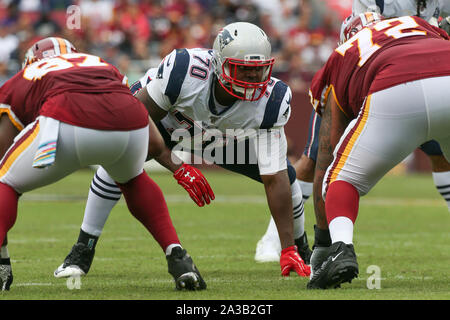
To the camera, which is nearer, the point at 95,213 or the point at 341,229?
the point at 341,229

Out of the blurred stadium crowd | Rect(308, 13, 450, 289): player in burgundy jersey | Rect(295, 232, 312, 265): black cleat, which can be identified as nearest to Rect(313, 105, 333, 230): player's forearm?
Rect(308, 13, 450, 289): player in burgundy jersey

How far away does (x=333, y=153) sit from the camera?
162 inches

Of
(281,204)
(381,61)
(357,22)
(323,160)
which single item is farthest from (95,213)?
(381,61)

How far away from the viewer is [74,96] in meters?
3.76

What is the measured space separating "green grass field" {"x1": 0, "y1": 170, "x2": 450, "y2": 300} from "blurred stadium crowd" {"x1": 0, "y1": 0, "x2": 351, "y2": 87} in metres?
4.55

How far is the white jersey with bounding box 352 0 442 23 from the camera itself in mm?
5559

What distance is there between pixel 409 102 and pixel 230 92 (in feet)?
4.15

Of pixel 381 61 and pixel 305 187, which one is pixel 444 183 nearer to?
pixel 305 187

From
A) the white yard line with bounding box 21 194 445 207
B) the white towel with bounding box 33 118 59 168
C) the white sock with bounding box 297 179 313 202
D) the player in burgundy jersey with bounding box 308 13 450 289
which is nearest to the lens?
the white towel with bounding box 33 118 59 168

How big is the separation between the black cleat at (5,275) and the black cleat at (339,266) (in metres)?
1.58

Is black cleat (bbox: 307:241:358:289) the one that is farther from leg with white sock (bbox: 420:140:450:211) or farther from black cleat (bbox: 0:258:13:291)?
leg with white sock (bbox: 420:140:450:211)

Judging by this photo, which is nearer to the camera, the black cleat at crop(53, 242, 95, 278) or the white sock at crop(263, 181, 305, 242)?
the black cleat at crop(53, 242, 95, 278)

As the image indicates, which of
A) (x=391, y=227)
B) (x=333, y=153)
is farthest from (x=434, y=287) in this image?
(x=391, y=227)

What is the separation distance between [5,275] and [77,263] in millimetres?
853
